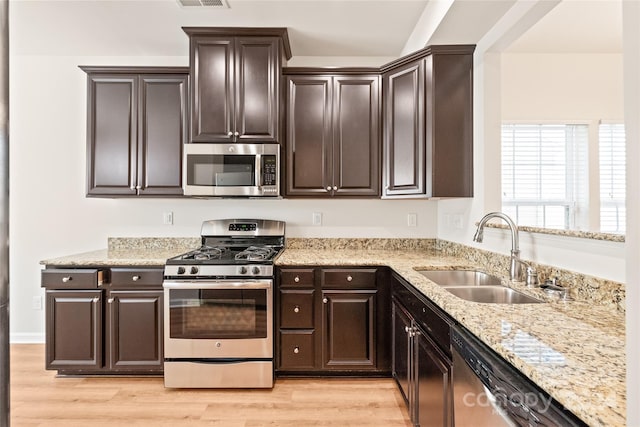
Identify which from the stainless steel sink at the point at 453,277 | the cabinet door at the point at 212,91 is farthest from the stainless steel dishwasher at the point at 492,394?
the cabinet door at the point at 212,91

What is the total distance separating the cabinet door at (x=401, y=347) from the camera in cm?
199

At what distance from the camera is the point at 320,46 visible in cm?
298

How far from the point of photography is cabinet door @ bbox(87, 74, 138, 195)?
9.14 feet

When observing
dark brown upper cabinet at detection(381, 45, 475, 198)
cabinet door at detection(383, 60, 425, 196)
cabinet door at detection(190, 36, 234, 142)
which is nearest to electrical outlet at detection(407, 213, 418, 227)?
cabinet door at detection(383, 60, 425, 196)

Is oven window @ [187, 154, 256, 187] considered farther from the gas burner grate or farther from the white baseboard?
the white baseboard

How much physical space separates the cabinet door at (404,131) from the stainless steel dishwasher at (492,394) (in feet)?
4.87

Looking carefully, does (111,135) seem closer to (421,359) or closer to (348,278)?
(348,278)

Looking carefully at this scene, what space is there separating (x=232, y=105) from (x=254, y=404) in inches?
85.9

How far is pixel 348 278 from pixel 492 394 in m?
1.52

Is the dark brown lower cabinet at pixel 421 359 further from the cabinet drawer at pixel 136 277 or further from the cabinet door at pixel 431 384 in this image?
the cabinet drawer at pixel 136 277

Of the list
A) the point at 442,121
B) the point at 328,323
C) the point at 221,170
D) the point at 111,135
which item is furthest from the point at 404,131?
the point at 111,135

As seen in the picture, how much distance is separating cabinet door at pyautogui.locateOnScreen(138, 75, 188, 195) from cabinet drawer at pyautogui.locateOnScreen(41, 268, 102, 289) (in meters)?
0.73

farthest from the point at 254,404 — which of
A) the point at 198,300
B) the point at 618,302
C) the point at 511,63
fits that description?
the point at 511,63

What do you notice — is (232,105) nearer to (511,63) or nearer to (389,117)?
(389,117)
